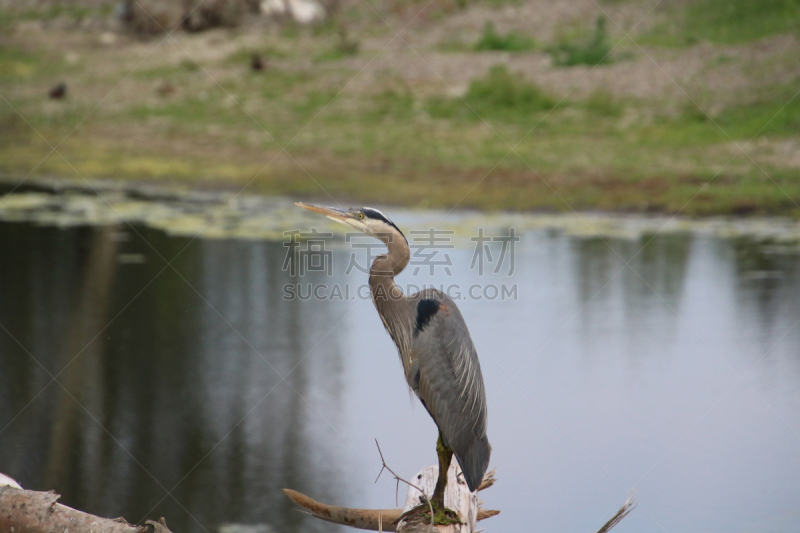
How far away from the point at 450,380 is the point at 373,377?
394 centimetres

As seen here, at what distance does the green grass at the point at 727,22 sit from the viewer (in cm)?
1970

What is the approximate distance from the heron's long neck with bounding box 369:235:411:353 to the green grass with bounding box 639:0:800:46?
678 inches

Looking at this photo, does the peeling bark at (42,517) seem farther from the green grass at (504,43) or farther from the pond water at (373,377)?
the green grass at (504,43)

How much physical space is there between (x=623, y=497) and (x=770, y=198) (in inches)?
381

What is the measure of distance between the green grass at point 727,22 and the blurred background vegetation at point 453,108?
68 mm

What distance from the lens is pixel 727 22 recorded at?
20.8 metres

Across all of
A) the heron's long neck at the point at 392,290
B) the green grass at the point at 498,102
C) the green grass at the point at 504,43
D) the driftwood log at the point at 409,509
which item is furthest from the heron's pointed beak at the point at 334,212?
the green grass at the point at 504,43

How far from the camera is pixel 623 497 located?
6.36m

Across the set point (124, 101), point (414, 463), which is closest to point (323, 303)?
point (414, 463)

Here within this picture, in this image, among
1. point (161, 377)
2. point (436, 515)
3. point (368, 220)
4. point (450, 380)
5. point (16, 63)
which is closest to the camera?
point (436, 515)

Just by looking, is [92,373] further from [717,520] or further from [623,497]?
[717,520]

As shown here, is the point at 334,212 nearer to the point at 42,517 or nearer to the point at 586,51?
the point at 42,517

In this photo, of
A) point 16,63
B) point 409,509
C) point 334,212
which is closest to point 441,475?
point 409,509

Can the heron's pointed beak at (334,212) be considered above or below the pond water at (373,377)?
above
